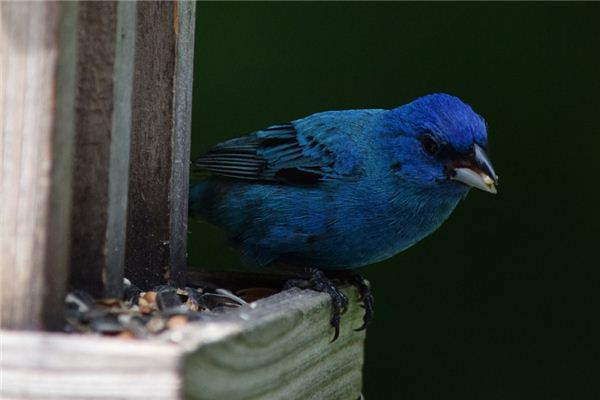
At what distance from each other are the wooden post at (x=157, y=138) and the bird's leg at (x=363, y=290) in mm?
814

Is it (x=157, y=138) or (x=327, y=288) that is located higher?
(x=157, y=138)

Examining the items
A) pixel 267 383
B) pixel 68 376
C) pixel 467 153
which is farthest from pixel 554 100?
pixel 68 376

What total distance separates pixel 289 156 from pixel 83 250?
1.51 metres

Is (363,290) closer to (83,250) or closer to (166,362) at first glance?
(83,250)

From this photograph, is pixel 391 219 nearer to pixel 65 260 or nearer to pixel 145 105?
pixel 145 105

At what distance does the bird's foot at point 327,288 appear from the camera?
3.06 meters

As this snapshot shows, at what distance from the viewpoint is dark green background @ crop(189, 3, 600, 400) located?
545 cm

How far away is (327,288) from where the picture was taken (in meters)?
3.21

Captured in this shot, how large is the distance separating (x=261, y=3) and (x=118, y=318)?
370cm

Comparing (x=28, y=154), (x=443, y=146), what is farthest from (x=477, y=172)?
(x=28, y=154)

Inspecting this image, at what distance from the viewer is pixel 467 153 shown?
356cm

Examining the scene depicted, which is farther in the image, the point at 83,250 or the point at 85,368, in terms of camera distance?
the point at 83,250

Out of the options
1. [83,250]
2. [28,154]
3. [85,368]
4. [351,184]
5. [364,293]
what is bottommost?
[364,293]

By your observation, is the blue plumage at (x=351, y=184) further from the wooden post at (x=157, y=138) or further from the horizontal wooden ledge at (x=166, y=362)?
the horizontal wooden ledge at (x=166, y=362)
